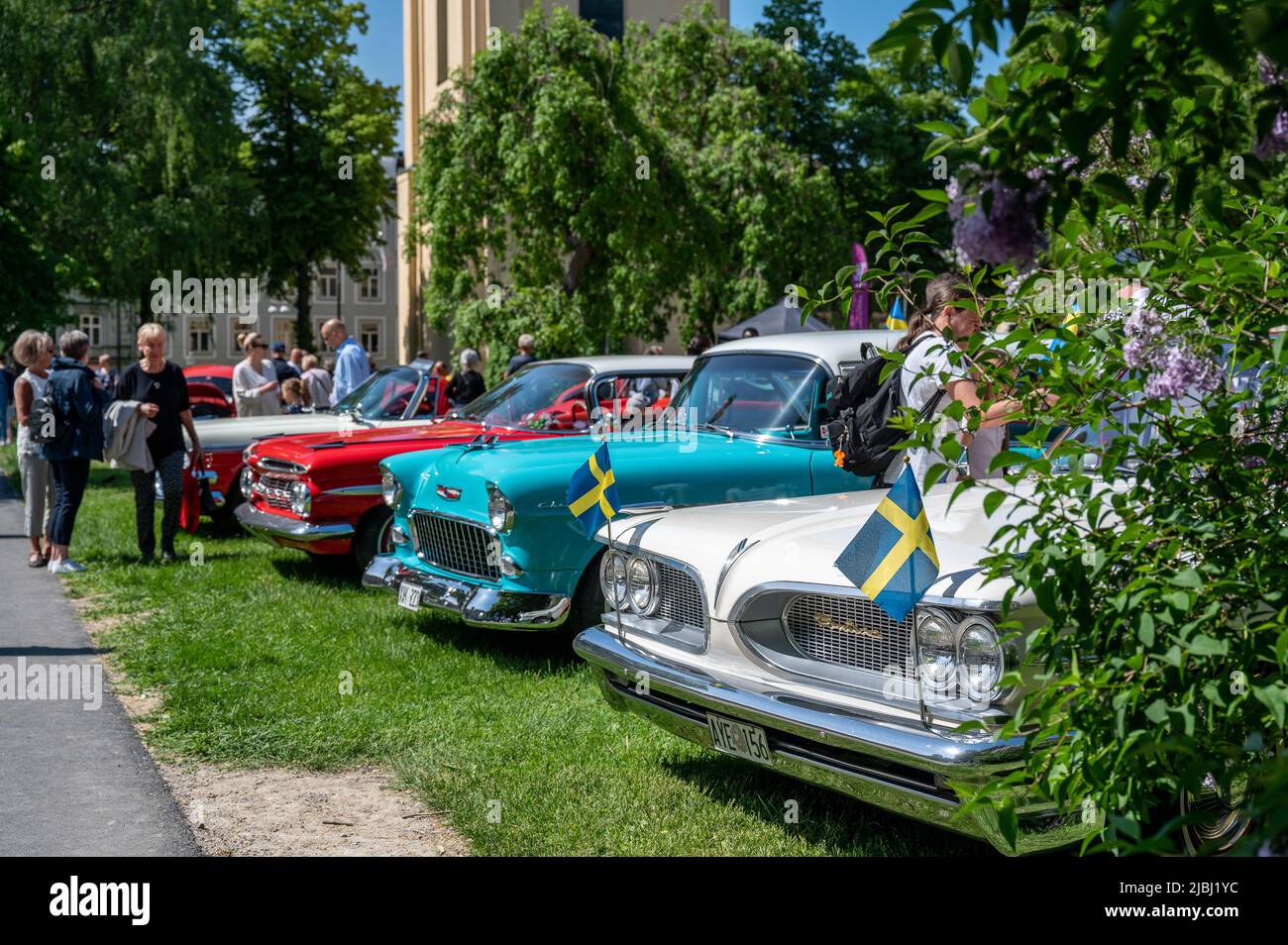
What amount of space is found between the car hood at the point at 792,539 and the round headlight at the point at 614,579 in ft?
0.32

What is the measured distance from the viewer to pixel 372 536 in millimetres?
9758

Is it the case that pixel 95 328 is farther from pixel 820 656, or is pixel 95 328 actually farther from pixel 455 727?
pixel 820 656

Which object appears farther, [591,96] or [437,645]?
[591,96]

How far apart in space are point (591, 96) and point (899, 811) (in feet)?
68.2

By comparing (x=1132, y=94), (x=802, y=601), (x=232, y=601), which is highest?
(x=1132, y=94)

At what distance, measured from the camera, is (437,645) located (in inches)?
313

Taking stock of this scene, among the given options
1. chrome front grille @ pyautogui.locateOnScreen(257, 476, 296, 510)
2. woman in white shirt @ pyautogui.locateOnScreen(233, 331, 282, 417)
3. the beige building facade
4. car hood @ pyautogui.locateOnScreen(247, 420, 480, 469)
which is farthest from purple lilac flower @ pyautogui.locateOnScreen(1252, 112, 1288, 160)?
the beige building facade

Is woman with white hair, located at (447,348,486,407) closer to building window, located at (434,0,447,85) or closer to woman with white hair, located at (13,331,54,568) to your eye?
woman with white hair, located at (13,331,54,568)

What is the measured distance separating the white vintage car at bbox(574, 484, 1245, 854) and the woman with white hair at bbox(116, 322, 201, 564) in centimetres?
666

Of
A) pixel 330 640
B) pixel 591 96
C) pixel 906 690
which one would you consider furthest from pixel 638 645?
pixel 591 96

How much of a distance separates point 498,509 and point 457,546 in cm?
63

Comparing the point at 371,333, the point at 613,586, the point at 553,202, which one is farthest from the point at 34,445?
the point at 371,333

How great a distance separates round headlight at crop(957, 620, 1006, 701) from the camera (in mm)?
3846
